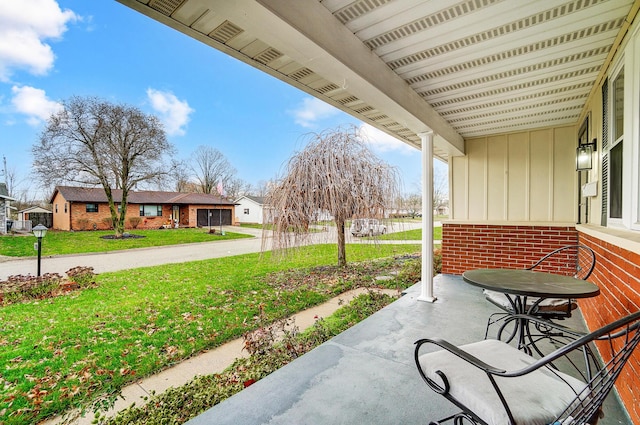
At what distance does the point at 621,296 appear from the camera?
162 cm

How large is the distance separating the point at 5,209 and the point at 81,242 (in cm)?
101

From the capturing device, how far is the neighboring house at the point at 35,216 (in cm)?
328

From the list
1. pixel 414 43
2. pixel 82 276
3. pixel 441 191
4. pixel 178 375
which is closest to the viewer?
pixel 414 43

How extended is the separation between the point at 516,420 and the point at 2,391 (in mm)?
3026

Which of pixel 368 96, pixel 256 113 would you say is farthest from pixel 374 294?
pixel 256 113

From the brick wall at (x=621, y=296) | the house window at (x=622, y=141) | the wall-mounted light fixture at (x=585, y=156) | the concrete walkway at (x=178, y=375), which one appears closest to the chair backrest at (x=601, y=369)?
the brick wall at (x=621, y=296)

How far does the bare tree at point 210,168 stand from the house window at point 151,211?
1.86 metres

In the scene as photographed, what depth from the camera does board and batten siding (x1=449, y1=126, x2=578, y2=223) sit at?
431 cm

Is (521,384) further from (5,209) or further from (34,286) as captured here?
(5,209)

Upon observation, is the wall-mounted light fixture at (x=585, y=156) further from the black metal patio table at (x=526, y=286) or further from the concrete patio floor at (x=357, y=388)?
the black metal patio table at (x=526, y=286)

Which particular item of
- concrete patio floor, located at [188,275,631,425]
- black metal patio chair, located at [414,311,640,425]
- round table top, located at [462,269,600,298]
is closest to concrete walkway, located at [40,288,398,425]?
concrete patio floor, located at [188,275,631,425]

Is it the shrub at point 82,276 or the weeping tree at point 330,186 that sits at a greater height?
the weeping tree at point 330,186

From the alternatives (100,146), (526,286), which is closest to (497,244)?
(526,286)

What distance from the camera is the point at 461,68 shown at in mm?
2355
